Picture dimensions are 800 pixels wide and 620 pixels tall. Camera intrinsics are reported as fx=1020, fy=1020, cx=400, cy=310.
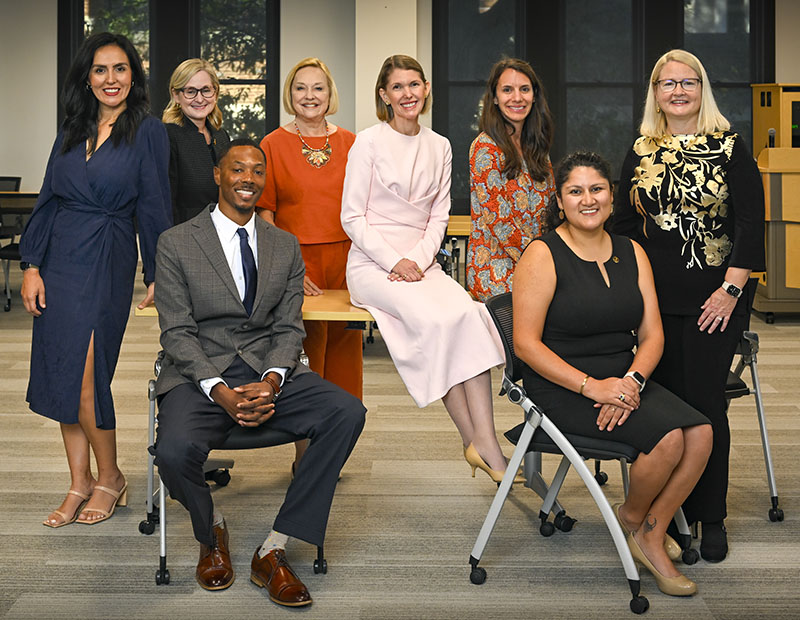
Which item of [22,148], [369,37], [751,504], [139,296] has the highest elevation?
[369,37]

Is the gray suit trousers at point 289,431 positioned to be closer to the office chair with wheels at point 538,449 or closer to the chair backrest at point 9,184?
the office chair with wheels at point 538,449

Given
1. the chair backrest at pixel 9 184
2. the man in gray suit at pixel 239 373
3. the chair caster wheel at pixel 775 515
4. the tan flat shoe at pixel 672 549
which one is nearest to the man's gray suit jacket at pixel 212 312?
the man in gray suit at pixel 239 373

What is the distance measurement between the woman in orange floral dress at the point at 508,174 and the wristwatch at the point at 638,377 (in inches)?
28.5

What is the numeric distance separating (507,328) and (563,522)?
0.77m

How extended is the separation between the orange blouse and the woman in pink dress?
274mm

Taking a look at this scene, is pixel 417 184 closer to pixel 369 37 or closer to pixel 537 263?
pixel 537 263

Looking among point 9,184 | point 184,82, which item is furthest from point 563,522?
point 9,184

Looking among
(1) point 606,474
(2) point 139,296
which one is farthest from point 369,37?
(1) point 606,474

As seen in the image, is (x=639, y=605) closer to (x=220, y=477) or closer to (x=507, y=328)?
(x=507, y=328)

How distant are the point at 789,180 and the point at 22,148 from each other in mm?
8794

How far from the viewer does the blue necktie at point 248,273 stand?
132 inches

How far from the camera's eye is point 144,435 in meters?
4.81

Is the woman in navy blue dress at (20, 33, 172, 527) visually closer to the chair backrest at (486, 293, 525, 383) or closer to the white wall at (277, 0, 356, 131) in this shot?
the chair backrest at (486, 293, 525, 383)

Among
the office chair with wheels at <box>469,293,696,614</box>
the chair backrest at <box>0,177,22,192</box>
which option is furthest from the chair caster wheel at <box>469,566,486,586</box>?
the chair backrest at <box>0,177,22,192</box>
